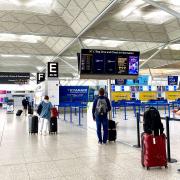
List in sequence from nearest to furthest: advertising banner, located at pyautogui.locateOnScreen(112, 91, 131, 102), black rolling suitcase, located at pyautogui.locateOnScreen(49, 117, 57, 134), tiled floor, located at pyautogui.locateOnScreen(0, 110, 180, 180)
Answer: tiled floor, located at pyautogui.locateOnScreen(0, 110, 180, 180), black rolling suitcase, located at pyautogui.locateOnScreen(49, 117, 57, 134), advertising banner, located at pyautogui.locateOnScreen(112, 91, 131, 102)

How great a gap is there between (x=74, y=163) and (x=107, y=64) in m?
3.98

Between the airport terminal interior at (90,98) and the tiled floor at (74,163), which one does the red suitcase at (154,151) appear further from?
the tiled floor at (74,163)

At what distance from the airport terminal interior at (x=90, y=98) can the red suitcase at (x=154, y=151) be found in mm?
19

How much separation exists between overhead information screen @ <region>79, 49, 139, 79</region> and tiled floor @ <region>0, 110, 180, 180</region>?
223 centimetres

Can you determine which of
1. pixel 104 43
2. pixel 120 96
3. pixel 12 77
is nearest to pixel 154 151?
pixel 104 43

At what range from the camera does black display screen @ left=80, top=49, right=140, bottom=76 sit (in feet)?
29.1

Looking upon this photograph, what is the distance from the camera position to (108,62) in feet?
29.8

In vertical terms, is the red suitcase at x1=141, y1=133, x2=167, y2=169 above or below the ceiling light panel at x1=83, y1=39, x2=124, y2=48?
below

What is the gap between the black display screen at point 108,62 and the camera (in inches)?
349

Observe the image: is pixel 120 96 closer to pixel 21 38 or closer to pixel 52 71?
pixel 52 71

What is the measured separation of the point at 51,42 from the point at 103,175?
19053 mm

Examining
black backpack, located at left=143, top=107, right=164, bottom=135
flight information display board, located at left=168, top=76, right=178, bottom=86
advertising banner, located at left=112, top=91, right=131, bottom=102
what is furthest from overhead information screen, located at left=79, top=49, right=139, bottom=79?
flight information display board, located at left=168, top=76, right=178, bottom=86

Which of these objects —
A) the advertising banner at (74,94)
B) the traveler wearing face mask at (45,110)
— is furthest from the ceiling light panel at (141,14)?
the traveler wearing face mask at (45,110)

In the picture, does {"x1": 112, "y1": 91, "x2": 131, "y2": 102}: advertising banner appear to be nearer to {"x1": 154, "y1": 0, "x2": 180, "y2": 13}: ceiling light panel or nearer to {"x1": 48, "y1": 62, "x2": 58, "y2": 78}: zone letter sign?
{"x1": 48, "y1": 62, "x2": 58, "y2": 78}: zone letter sign
